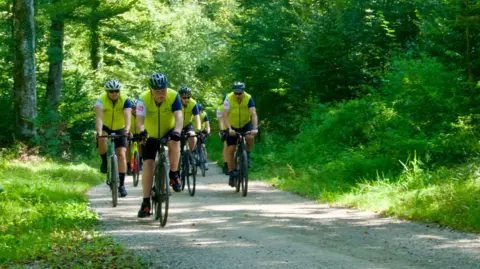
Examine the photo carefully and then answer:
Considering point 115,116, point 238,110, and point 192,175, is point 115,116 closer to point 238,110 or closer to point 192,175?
point 192,175

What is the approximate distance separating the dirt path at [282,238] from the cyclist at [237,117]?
1.88 m

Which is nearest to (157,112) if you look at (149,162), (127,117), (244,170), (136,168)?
(149,162)

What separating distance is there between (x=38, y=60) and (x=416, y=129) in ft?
64.7

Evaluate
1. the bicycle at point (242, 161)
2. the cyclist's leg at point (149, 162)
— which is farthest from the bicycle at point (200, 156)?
the cyclist's leg at point (149, 162)

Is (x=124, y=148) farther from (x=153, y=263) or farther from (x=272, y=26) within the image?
(x=272, y=26)

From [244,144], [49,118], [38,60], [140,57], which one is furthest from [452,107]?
[140,57]

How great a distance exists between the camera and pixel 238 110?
13.5 m

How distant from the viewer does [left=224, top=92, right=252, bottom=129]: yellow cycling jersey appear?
13461 mm

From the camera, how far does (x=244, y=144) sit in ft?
43.7

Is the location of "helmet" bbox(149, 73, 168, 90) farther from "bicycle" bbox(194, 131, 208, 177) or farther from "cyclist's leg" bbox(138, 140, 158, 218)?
"bicycle" bbox(194, 131, 208, 177)

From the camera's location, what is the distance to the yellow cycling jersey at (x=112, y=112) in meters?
12.0

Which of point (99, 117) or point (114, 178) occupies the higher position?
point (99, 117)

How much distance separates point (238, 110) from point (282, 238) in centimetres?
574

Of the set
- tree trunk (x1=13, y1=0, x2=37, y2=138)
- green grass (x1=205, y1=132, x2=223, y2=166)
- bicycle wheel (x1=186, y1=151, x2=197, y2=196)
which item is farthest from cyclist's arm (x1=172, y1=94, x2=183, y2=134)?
green grass (x1=205, y1=132, x2=223, y2=166)
